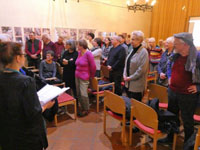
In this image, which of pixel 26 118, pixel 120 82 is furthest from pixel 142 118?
pixel 120 82

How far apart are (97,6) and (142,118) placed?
5731 millimetres

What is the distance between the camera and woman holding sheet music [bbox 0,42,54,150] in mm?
1080

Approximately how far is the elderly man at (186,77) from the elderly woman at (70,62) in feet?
6.54

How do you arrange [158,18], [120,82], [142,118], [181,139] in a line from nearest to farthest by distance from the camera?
1. [142,118]
2. [181,139]
3. [120,82]
4. [158,18]

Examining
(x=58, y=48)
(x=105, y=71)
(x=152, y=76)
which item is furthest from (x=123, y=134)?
(x=58, y=48)

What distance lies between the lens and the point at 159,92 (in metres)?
2.60

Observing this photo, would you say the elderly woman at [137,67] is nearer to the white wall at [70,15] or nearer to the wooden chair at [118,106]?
the wooden chair at [118,106]

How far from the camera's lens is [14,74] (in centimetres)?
109

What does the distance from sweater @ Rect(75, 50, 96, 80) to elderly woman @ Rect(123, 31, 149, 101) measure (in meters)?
0.74

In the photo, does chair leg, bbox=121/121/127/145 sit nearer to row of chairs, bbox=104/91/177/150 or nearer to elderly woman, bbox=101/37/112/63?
row of chairs, bbox=104/91/177/150

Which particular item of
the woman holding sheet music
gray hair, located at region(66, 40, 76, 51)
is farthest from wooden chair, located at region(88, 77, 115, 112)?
the woman holding sheet music

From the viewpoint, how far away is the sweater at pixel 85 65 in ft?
9.83

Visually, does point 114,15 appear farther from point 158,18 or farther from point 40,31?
point 40,31

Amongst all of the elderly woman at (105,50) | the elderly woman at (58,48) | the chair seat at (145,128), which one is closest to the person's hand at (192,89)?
the chair seat at (145,128)
